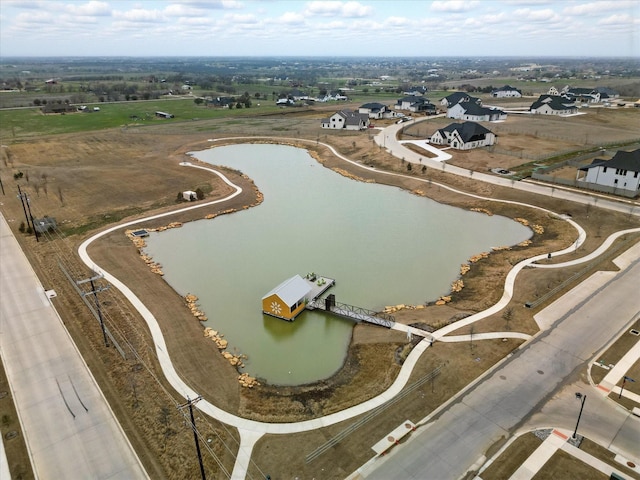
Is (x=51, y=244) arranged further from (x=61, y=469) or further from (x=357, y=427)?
(x=357, y=427)

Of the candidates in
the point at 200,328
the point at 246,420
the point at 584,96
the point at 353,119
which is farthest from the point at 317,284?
the point at 584,96

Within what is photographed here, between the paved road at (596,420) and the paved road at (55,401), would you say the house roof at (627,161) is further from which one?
the paved road at (55,401)

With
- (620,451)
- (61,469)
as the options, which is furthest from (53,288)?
(620,451)

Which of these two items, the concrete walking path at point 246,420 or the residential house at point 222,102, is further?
the residential house at point 222,102

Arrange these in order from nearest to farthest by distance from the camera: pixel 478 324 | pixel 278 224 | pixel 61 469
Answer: pixel 61 469 < pixel 478 324 < pixel 278 224

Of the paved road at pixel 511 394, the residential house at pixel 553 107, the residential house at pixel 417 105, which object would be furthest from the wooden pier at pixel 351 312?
the residential house at pixel 553 107

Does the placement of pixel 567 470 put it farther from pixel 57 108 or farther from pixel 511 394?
pixel 57 108

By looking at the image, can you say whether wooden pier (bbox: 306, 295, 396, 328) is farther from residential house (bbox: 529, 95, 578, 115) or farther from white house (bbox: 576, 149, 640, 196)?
residential house (bbox: 529, 95, 578, 115)
